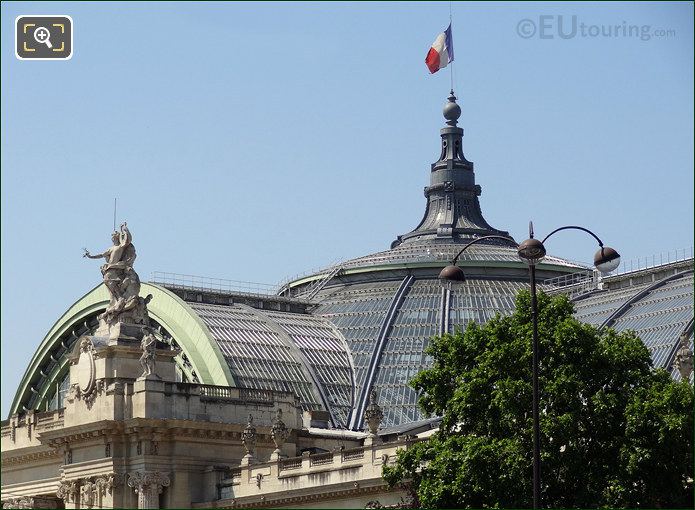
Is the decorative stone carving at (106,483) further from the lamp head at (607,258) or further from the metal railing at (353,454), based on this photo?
the lamp head at (607,258)

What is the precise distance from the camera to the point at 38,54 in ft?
206

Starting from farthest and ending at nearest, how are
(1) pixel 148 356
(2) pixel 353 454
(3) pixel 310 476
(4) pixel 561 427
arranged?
(1) pixel 148 356
(3) pixel 310 476
(2) pixel 353 454
(4) pixel 561 427

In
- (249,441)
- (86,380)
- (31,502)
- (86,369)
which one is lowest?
(31,502)

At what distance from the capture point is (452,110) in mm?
146500

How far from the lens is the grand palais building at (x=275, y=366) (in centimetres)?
10550

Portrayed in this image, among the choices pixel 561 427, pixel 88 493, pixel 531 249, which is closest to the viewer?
pixel 531 249

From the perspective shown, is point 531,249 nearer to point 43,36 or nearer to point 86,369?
point 43,36

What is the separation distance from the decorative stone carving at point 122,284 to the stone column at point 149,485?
28.9ft

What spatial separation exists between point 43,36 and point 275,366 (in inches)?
2508

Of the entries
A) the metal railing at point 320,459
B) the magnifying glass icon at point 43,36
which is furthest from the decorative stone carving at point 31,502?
the magnifying glass icon at point 43,36

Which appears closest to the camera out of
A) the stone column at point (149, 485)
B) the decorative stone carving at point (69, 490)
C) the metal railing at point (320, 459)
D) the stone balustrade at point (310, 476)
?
the stone balustrade at point (310, 476)

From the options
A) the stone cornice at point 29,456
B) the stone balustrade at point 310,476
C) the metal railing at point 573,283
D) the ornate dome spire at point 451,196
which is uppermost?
the ornate dome spire at point 451,196

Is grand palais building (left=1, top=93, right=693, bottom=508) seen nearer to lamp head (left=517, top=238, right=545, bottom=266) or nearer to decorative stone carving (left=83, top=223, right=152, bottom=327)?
decorative stone carving (left=83, top=223, right=152, bottom=327)

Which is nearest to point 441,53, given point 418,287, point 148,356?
point 418,287
